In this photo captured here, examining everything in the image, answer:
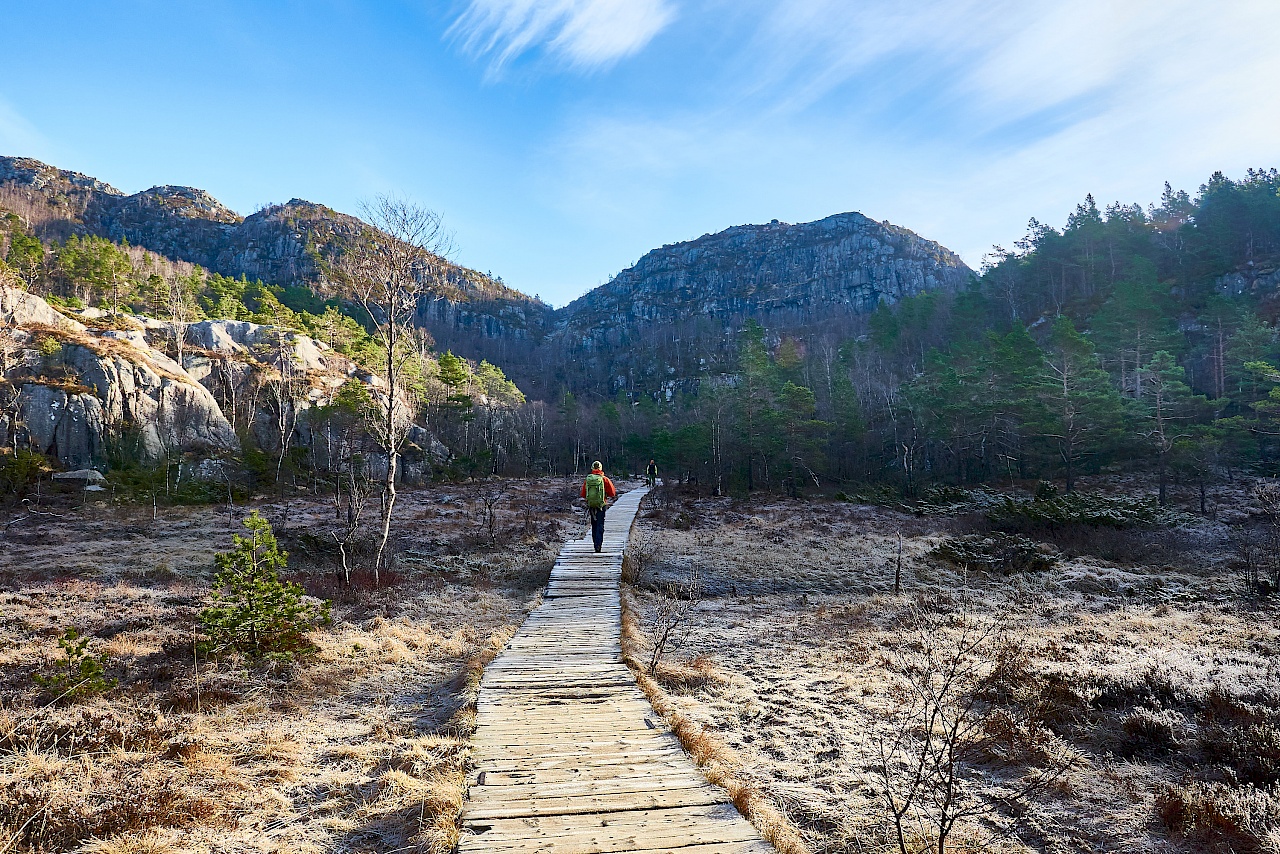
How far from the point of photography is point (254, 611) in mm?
8086

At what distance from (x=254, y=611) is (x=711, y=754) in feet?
22.2

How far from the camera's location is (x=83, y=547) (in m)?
17.2

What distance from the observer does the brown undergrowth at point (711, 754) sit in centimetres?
412

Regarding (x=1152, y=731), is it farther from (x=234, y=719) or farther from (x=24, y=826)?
(x=234, y=719)

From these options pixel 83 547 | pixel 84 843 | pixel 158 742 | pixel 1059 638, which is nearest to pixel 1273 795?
pixel 1059 638

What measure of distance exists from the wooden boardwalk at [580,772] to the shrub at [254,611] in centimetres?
311

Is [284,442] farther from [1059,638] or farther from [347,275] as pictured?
[1059,638]

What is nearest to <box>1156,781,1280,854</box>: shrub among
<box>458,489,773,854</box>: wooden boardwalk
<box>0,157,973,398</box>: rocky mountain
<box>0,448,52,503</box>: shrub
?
<box>458,489,773,854</box>: wooden boardwalk

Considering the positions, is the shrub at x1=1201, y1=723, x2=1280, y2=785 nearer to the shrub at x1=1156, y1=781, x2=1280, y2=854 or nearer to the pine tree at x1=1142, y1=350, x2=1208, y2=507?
the shrub at x1=1156, y1=781, x2=1280, y2=854

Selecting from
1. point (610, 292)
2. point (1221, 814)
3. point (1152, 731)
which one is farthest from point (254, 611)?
point (610, 292)

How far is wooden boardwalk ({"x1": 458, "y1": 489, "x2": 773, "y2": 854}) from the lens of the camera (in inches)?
155

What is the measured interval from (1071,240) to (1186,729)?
3252 inches

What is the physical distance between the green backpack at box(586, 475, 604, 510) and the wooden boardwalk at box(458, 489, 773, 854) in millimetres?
5381

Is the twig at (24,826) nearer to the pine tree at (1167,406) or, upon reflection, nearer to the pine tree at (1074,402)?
the pine tree at (1074,402)
